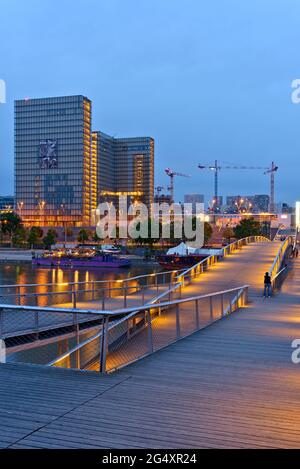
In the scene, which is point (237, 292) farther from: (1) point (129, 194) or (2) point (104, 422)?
(1) point (129, 194)

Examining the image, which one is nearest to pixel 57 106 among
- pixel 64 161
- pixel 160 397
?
pixel 64 161

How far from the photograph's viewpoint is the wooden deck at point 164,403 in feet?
15.0

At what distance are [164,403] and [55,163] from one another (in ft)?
505

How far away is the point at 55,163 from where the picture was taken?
155 m

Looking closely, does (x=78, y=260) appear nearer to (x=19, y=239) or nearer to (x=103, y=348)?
(x=19, y=239)

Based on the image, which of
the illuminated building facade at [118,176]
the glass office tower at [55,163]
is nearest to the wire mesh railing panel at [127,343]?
the glass office tower at [55,163]

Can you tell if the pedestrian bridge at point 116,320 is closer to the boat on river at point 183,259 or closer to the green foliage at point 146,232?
the boat on river at point 183,259

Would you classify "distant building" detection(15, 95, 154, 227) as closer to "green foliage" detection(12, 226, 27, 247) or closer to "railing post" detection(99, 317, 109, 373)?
"green foliage" detection(12, 226, 27, 247)

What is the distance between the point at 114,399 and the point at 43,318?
23.1 ft

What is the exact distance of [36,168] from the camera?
157125mm

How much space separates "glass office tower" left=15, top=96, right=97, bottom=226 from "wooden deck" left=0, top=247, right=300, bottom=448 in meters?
146

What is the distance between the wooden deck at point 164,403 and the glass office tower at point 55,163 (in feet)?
478

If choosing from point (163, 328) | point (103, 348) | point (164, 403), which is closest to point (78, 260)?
point (163, 328)

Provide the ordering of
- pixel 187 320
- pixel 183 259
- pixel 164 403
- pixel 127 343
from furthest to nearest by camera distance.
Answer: pixel 183 259
pixel 187 320
pixel 127 343
pixel 164 403
